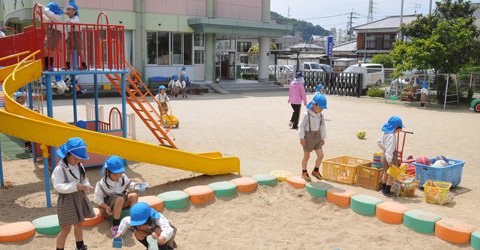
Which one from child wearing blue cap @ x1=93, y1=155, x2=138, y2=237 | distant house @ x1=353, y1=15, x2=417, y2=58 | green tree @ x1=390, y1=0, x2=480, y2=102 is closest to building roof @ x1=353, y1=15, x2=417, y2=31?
distant house @ x1=353, y1=15, x2=417, y2=58

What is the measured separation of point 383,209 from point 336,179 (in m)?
1.76

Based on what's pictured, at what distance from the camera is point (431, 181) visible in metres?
7.09

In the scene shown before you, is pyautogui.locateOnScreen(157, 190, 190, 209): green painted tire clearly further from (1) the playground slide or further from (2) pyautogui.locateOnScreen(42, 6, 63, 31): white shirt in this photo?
(2) pyautogui.locateOnScreen(42, 6, 63, 31): white shirt

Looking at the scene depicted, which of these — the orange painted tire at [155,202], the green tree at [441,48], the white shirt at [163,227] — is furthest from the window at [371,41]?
the white shirt at [163,227]

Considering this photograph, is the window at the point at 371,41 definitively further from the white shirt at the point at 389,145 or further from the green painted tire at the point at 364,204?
the green painted tire at the point at 364,204

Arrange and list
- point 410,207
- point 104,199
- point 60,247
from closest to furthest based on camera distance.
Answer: point 60,247 → point 104,199 → point 410,207

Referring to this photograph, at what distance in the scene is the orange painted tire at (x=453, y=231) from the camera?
5.17m

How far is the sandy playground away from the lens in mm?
5344

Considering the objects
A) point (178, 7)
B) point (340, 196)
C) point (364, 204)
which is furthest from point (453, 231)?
point (178, 7)

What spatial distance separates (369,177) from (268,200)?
193 cm

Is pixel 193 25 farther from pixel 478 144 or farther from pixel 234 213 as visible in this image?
pixel 234 213

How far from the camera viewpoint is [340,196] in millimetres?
6531

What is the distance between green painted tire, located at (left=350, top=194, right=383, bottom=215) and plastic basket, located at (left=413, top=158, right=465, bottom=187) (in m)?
1.50

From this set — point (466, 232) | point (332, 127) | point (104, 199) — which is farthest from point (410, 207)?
point (332, 127)
